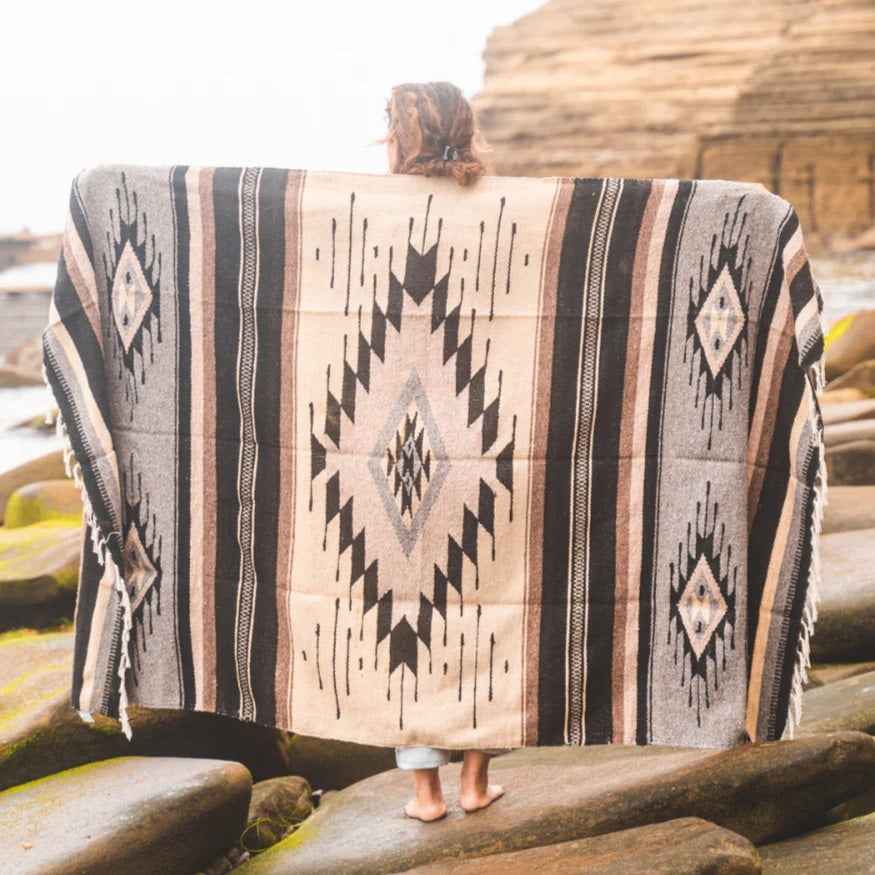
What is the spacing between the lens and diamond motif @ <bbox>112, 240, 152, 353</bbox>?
237cm

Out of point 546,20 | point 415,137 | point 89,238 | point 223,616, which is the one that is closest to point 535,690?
point 223,616

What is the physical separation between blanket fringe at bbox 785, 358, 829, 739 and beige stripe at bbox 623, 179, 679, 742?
0.34 metres

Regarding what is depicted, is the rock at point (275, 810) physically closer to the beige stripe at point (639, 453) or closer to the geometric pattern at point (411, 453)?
the geometric pattern at point (411, 453)

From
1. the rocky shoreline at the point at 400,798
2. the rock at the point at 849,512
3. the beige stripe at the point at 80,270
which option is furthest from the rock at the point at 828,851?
the rock at the point at 849,512

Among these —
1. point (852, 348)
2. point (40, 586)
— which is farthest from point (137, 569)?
point (852, 348)

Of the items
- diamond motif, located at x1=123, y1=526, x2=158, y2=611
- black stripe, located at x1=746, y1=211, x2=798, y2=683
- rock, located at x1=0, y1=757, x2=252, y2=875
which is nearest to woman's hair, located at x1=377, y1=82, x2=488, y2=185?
black stripe, located at x1=746, y1=211, x2=798, y2=683

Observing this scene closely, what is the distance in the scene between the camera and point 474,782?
8.43ft

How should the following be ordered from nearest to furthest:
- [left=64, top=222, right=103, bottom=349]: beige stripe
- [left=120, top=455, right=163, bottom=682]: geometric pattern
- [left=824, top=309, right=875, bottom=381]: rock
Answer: [left=64, top=222, right=103, bottom=349]: beige stripe → [left=120, top=455, right=163, bottom=682]: geometric pattern → [left=824, top=309, right=875, bottom=381]: rock

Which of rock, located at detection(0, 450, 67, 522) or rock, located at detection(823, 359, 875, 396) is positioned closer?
rock, located at detection(0, 450, 67, 522)

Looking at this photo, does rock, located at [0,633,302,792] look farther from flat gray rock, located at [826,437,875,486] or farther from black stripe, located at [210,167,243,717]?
flat gray rock, located at [826,437,875,486]

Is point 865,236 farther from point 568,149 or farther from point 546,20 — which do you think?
point 546,20

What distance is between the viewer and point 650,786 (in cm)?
255

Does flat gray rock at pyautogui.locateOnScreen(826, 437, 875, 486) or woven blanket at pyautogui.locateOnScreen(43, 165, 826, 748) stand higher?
woven blanket at pyautogui.locateOnScreen(43, 165, 826, 748)

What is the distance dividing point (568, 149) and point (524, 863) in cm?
1460
